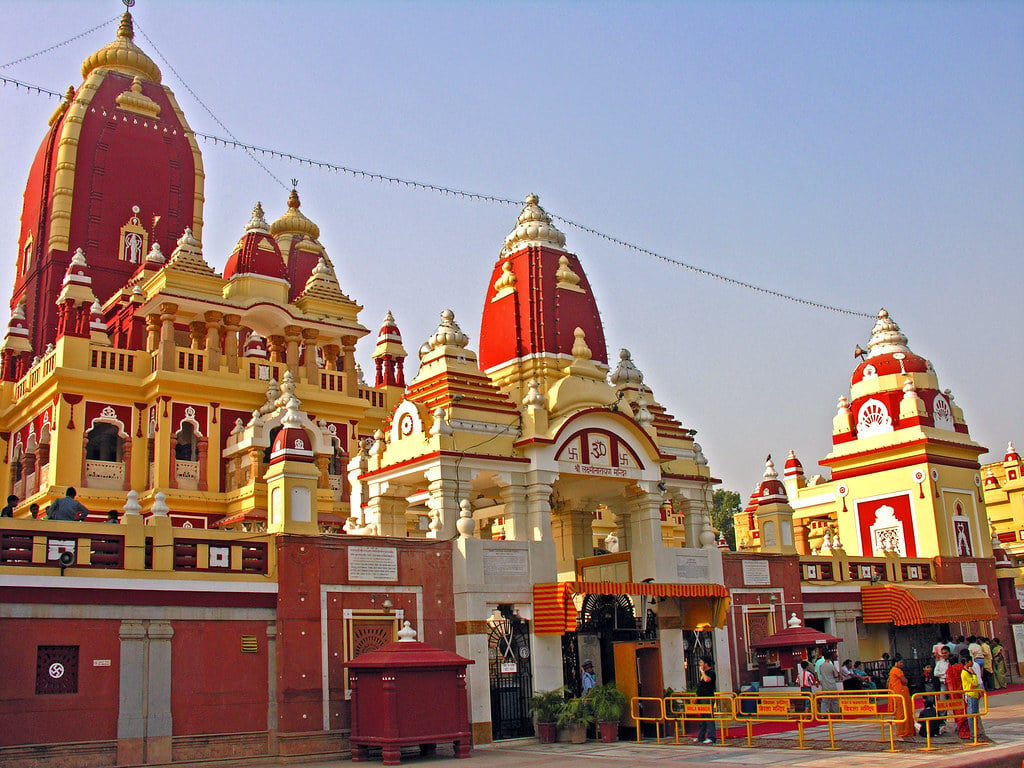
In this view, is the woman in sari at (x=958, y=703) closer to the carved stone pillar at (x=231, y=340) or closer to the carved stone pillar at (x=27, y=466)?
the carved stone pillar at (x=231, y=340)

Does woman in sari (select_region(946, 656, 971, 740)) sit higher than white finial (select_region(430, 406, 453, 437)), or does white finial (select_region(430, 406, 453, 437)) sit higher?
white finial (select_region(430, 406, 453, 437))

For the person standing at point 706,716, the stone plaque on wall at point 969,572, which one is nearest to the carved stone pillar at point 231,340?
the person standing at point 706,716

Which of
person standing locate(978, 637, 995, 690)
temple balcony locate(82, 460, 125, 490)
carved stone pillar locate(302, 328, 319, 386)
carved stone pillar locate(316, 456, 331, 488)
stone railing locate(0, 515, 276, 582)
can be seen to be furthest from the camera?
carved stone pillar locate(302, 328, 319, 386)

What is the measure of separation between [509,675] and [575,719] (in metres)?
1.38

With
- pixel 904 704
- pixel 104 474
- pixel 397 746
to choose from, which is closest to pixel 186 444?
pixel 104 474

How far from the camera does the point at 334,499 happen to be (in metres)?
27.2

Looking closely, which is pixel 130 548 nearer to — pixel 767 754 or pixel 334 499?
pixel 767 754

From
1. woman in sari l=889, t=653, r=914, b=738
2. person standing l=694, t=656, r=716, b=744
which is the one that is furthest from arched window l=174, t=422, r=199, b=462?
woman in sari l=889, t=653, r=914, b=738

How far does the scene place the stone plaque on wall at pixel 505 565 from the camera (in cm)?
1864

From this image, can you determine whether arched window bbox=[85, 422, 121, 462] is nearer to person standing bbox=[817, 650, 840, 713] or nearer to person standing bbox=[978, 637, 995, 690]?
person standing bbox=[817, 650, 840, 713]

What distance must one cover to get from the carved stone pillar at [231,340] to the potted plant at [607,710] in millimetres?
14255

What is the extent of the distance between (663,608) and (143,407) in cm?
1409

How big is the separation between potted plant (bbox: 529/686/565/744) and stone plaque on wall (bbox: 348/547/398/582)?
11.0 feet

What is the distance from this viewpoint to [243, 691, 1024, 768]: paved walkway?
1384cm
